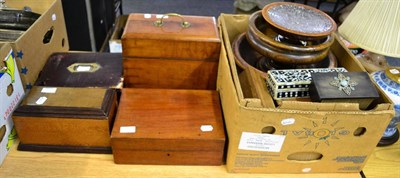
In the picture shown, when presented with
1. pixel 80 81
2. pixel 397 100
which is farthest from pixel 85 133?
pixel 397 100

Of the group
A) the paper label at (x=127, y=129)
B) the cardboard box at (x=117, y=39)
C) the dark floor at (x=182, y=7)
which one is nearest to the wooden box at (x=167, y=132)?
the paper label at (x=127, y=129)

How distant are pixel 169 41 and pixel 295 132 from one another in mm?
417

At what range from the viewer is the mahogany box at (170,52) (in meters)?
0.92

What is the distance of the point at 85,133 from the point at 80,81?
0.62 feet

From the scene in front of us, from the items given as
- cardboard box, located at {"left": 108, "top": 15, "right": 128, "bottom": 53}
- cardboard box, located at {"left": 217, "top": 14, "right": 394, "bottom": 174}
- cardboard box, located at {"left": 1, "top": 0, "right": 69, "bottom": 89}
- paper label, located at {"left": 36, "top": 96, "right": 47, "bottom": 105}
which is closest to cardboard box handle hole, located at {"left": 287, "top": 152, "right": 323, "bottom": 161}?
cardboard box, located at {"left": 217, "top": 14, "right": 394, "bottom": 174}

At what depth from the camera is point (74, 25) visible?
2049 mm

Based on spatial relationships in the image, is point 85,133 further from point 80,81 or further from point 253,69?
point 253,69

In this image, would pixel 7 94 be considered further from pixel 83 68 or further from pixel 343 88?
pixel 343 88

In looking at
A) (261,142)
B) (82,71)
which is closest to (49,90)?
(82,71)

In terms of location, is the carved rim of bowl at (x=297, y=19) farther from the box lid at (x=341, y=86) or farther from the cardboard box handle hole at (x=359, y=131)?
the cardboard box handle hole at (x=359, y=131)

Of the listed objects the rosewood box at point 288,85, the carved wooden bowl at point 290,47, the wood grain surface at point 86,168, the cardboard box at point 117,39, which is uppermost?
the carved wooden bowl at point 290,47

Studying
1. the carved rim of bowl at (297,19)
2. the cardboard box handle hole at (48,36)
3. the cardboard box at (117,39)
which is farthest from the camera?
the cardboard box at (117,39)

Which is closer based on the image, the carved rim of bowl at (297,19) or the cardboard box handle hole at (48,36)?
the carved rim of bowl at (297,19)

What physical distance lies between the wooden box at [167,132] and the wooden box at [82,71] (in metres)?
0.11
